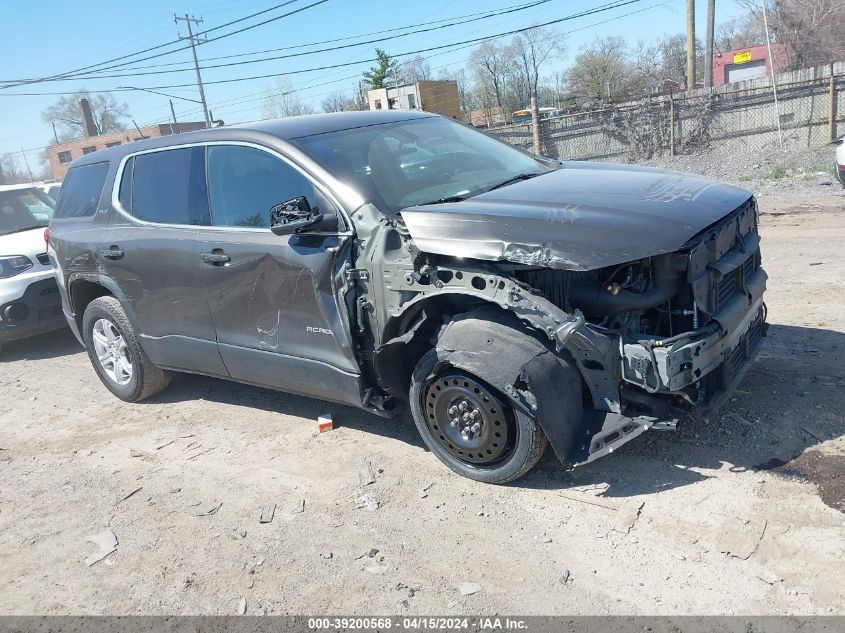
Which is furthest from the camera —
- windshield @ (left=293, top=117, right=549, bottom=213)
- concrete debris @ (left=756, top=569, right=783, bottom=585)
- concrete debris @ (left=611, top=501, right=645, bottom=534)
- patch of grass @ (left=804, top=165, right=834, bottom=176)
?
patch of grass @ (left=804, top=165, right=834, bottom=176)

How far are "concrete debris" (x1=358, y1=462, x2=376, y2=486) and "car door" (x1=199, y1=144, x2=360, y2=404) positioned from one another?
43cm

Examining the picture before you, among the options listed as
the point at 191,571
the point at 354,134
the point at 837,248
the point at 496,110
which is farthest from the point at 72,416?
the point at 496,110

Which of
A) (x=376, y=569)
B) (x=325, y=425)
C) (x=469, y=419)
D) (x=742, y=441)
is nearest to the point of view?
(x=376, y=569)

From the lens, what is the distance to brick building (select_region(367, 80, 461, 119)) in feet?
99.7

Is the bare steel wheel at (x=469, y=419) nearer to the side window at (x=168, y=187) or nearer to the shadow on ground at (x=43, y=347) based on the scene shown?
the side window at (x=168, y=187)

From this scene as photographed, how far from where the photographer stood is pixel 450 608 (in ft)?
9.30

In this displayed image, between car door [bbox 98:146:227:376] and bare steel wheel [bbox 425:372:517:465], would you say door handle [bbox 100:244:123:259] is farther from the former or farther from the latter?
bare steel wheel [bbox 425:372:517:465]

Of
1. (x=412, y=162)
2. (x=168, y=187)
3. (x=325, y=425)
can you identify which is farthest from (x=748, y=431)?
(x=168, y=187)

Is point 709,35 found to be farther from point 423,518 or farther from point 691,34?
point 423,518

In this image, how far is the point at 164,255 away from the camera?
472 cm

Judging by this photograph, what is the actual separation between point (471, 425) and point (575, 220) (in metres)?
1.19

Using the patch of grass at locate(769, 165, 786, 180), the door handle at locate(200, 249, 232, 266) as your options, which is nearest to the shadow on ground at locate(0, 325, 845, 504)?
the door handle at locate(200, 249, 232, 266)

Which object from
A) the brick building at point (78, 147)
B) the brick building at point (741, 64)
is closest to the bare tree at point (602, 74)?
the brick building at point (741, 64)

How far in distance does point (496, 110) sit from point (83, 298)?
146 ft
